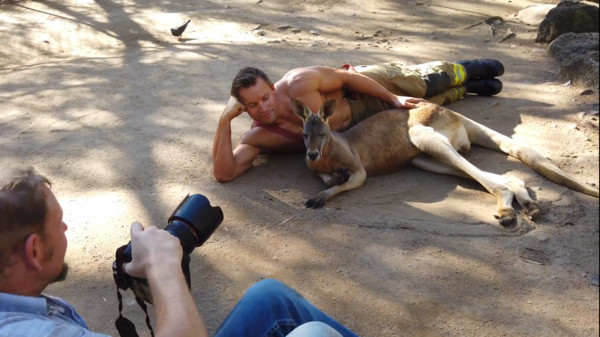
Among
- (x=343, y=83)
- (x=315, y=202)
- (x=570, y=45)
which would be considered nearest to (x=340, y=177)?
(x=315, y=202)

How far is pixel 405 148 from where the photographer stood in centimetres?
462

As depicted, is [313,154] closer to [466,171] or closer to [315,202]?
[315,202]

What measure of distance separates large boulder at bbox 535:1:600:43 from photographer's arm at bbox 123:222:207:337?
5656 mm

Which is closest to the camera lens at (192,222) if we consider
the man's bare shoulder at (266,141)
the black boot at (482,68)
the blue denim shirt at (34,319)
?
the blue denim shirt at (34,319)

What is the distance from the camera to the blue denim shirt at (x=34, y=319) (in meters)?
1.54

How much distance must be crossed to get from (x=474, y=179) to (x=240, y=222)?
4.90ft

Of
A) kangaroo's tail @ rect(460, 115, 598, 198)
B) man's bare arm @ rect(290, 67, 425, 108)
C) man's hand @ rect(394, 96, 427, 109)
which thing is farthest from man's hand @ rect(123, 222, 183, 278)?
man's hand @ rect(394, 96, 427, 109)

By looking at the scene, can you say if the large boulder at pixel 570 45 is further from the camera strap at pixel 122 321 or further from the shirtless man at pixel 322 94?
the camera strap at pixel 122 321

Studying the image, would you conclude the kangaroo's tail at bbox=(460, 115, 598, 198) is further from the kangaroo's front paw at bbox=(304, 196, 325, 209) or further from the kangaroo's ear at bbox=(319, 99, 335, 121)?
the kangaroo's front paw at bbox=(304, 196, 325, 209)

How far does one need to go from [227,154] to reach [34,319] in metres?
2.88

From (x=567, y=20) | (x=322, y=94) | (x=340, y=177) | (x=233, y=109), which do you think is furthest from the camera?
(x=567, y=20)

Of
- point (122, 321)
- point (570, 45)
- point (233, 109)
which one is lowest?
point (233, 109)

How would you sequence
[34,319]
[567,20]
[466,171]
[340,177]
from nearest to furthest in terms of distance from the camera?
[34,319]
[466,171]
[340,177]
[567,20]

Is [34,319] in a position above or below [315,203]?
above
